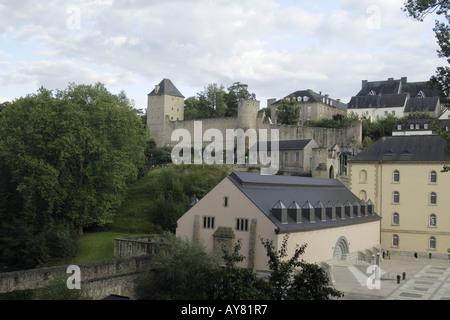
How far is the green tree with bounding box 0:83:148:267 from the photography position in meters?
37.4

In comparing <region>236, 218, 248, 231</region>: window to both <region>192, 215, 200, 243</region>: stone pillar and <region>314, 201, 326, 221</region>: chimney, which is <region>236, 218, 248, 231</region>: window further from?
<region>314, 201, 326, 221</region>: chimney

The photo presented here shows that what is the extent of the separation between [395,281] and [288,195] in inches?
321

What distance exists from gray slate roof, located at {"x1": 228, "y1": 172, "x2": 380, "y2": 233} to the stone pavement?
10.5ft

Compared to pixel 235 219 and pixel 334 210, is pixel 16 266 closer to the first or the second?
pixel 235 219

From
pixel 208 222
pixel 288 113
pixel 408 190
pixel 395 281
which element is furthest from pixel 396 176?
pixel 288 113

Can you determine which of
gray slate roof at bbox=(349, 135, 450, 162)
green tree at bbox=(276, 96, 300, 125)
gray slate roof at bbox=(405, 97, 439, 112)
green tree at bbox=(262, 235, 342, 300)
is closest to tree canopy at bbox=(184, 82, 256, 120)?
green tree at bbox=(276, 96, 300, 125)

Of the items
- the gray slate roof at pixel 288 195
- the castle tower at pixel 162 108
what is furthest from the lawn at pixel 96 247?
the castle tower at pixel 162 108

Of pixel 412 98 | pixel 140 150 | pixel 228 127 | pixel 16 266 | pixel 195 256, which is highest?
pixel 412 98

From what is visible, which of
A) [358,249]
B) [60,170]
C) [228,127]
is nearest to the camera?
[358,249]

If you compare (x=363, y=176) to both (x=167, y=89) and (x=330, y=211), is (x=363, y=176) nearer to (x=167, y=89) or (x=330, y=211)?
(x=330, y=211)

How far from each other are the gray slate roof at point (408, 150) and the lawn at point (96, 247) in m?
22.5

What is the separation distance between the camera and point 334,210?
33.0 m

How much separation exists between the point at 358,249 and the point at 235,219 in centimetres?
1247
